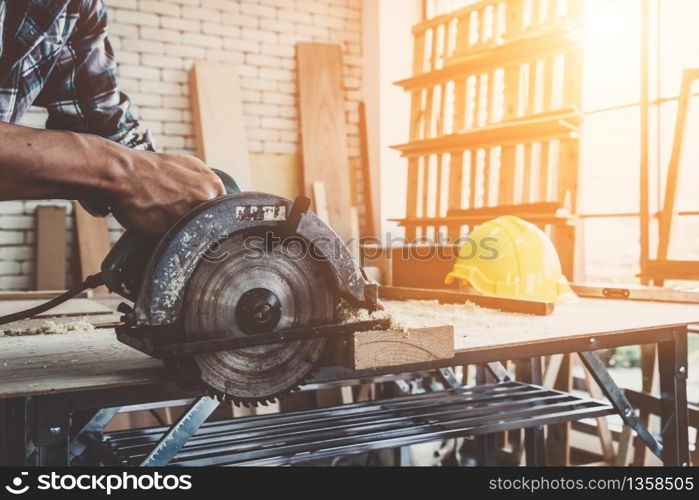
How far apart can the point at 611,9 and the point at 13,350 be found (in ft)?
12.5

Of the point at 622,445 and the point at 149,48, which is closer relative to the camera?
the point at 622,445

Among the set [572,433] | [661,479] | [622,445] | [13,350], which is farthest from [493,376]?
[13,350]

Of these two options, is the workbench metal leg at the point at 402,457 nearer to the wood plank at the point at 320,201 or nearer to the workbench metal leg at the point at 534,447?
the workbench metal leg at the point at 534,447

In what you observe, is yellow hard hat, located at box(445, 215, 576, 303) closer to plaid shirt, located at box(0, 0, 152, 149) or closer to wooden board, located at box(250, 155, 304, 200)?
plaid shirt, located at box(0, 0, 152, 149)

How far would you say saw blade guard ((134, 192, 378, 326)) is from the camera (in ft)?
3.84

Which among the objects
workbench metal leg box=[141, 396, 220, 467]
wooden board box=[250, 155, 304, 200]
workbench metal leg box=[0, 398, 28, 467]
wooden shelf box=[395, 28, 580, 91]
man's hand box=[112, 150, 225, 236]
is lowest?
workbench metal leg box=[141, 396, 220, 467]

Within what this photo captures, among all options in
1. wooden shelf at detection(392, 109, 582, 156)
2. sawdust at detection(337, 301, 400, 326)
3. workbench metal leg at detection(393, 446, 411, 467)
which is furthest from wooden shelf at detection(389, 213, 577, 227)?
sawdust at detection(337, 301, 400, 326)

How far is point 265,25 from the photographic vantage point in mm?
5328

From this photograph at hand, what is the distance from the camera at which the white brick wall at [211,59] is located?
462cm

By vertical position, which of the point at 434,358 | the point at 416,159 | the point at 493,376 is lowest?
the point at 493,376

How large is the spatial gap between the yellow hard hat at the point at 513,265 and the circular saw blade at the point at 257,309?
3.94ft

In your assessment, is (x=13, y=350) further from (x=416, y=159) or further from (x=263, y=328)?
(x=416, y=159)

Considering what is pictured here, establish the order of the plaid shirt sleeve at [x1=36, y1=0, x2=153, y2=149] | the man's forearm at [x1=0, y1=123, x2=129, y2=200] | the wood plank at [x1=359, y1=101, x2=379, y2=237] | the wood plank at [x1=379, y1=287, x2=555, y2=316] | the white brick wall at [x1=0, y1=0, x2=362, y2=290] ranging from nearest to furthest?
the man's forearm at [x1=0, y1=123, x2=129, y2=200], the plaid shirt sleeve at [x1=36, y1=0, x2=153, y2=149], the wood plank at [x1=379, y1=287, x2=555, y2=316], the white brick wall at [x1=0, y1=0, x2=362, y2=290], the wood plank at [x1=359, y1=101, x2=379, y2=237]

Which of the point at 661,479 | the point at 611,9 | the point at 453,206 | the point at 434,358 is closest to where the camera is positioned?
the point at 434,358
